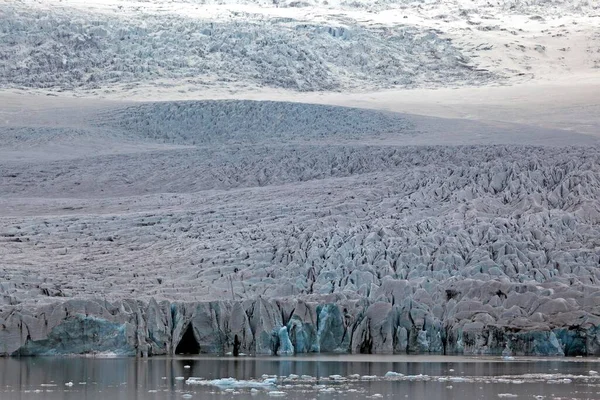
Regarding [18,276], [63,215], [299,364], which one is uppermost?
[63,215]

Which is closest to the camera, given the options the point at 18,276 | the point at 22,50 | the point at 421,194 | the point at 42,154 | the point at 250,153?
the point at 18,276

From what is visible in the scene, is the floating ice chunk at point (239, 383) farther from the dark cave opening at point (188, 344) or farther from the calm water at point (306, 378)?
the dark cave opening at point (188, 344)

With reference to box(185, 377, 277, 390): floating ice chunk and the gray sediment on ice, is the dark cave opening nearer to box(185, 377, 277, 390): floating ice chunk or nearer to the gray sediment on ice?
the gray sediment on ice

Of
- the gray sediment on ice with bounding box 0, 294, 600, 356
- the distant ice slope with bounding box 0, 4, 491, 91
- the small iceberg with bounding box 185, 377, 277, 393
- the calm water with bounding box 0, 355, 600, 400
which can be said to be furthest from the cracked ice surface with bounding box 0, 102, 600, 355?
the distant ice slope with bounding box 0, 4, 491, 91

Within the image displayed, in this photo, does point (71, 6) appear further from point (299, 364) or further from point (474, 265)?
point (299, 364)

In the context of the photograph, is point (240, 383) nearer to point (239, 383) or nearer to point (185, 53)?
point (239, 383)

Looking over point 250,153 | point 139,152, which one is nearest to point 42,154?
point 139,152

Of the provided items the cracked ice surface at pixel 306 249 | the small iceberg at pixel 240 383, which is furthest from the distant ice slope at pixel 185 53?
the small iceberg at pixel 240 383

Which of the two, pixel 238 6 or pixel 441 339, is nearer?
pixel 441 339
